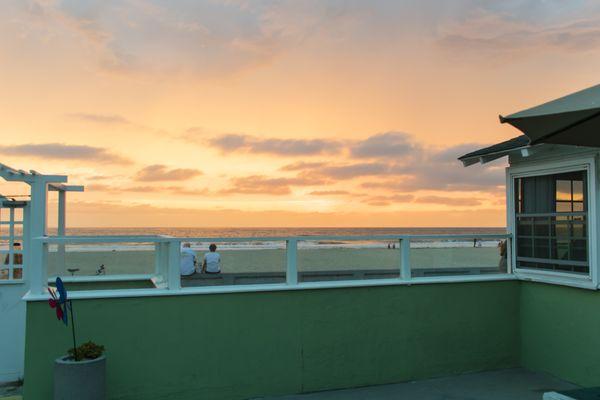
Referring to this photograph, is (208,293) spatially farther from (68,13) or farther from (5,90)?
(5,90)

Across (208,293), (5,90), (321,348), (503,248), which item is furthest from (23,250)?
(503,248)

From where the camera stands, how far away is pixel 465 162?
7336 mm

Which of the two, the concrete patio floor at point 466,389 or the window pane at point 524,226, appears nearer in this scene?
the concrete patio floor at point 466,389

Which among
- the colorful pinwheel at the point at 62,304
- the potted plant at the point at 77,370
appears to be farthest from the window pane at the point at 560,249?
the colorful pinwheel at the point at 62,304

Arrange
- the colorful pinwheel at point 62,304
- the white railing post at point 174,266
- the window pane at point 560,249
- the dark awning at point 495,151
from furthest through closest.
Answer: the dark awning at point 495,151
the window pane at point 560,249
the white railing post at point 174,266
the colorful pinwheel at point 62,304

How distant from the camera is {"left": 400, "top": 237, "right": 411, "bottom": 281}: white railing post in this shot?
6.38m

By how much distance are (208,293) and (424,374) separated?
300cm

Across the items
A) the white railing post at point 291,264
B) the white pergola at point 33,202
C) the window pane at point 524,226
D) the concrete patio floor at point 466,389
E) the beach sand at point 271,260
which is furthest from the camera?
the beach sand at point 271,260

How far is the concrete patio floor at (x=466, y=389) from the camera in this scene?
5754mm

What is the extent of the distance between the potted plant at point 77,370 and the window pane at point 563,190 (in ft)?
18.7

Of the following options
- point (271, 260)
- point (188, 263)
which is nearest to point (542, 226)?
point (271, 260)

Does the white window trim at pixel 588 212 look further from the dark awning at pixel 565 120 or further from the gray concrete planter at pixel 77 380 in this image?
the gray concrete planter at pixel 77 380

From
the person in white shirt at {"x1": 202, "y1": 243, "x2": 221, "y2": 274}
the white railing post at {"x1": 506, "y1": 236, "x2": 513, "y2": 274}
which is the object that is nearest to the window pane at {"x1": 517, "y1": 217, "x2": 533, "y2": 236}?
the white railing post at {"x1": 506, "y1": 236, "x2": 513, "y2": 274}

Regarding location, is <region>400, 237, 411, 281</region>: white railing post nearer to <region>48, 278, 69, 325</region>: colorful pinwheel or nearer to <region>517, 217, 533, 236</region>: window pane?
<region>517, 217, 533, 236</region>: window pane
